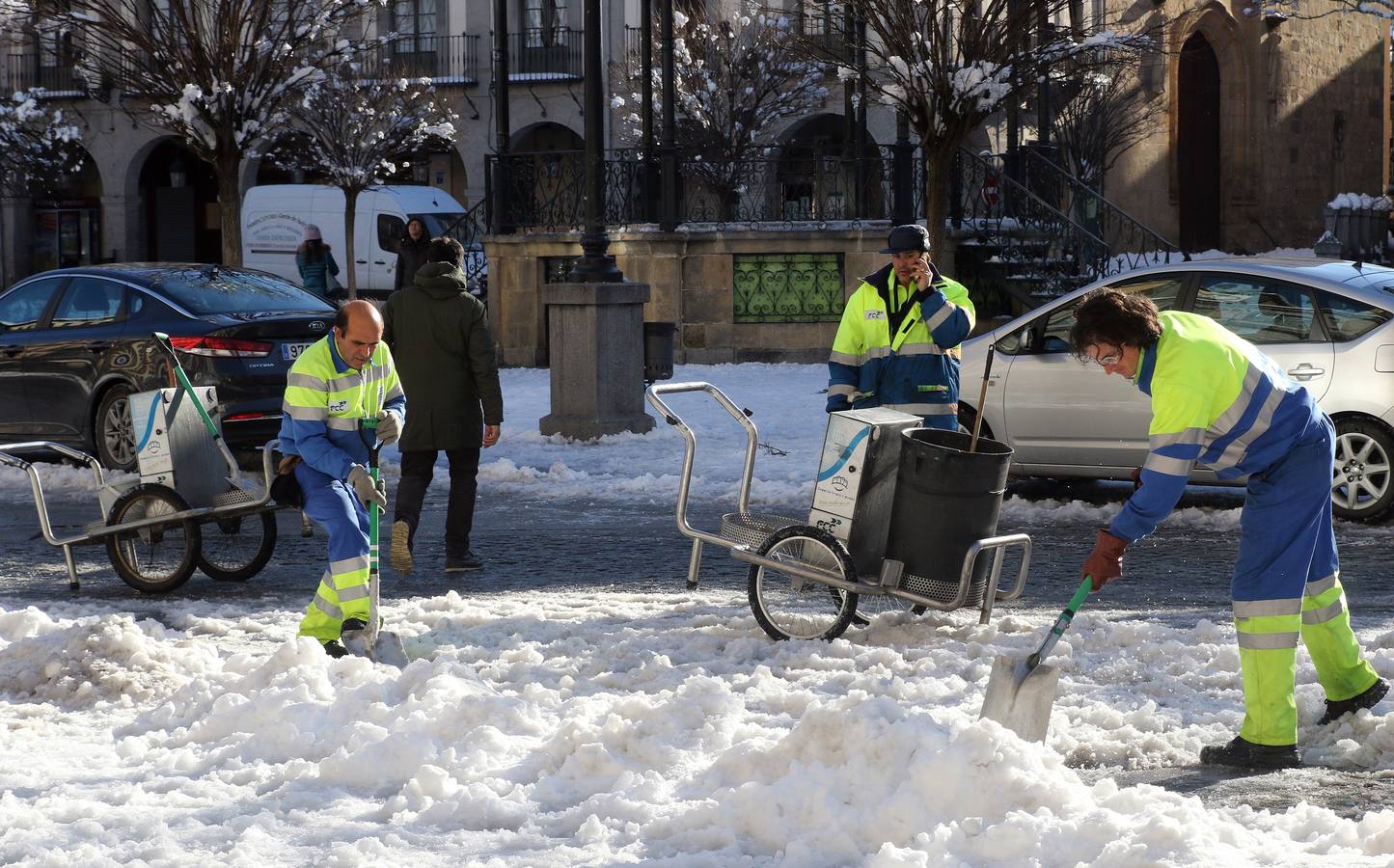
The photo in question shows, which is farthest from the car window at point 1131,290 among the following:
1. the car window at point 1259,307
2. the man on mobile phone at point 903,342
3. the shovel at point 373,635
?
the shovel at point 373,635

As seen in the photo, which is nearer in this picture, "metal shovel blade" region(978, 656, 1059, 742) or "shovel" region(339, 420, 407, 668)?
"metal shovel blade" region(978, 656, 1059, 742)

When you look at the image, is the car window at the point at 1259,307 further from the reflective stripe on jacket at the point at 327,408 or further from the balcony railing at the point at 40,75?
the balcony railing at the point at 40,75

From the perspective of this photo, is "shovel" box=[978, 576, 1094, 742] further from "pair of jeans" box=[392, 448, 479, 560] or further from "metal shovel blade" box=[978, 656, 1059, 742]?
"pair of jeans" box=[392, 448, 479, 560]

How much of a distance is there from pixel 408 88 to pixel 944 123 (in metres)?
18.8

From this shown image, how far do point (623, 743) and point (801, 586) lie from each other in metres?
2.04

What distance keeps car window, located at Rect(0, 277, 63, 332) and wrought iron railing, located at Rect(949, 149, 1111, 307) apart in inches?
464

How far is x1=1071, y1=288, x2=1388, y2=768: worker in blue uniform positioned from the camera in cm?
560

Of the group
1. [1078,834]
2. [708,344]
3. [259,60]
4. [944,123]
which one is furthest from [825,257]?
[1078,834]

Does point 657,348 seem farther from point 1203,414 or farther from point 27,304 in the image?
point 1203,414

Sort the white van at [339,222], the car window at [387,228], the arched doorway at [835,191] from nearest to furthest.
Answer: the arched doorway at [835,191] < the car window at [387,228] < the white van at [339,222]

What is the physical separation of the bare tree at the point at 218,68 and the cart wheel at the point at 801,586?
12941 millimetres

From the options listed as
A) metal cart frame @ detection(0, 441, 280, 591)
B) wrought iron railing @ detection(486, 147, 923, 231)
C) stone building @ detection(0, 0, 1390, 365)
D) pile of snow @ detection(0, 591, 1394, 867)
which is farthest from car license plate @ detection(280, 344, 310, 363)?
stone building @ detection(0, 0, 1390, 365)

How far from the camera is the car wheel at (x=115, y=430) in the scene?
521 inches

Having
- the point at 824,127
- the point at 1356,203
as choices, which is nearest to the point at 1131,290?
the point at 1356,203
